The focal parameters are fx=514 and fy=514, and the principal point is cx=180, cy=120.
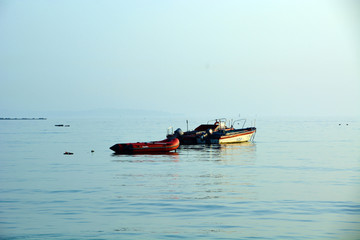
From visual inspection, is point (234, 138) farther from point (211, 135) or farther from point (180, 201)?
point (180, 201)

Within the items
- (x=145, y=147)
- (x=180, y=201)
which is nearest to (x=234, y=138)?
(x=145, y=147)

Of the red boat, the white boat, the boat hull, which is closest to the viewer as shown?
the red boat

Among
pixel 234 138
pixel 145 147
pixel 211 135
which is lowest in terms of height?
pixel 145 147

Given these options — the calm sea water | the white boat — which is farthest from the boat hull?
the calm sea water

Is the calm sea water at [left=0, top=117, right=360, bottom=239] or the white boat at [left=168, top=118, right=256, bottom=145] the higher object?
the white boat at [left=168, top=118, right=256, bottom=145]

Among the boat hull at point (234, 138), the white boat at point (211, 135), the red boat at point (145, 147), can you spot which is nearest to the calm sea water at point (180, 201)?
the red boat at point (145, 147)

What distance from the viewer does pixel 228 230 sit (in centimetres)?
2170

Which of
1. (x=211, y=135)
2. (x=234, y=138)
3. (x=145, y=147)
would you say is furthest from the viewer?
(x=234, y=138)

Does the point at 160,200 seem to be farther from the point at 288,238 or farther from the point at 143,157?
the point at 143,157

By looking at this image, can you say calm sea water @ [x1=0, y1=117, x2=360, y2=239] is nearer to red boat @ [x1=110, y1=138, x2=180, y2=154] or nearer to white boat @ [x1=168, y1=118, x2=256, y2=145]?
red boat @ [x1=110, y1=138, x2=180, y2=154]

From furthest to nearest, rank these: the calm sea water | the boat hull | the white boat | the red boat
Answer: the boat hull → the white boat → the red boat → the calm sea water

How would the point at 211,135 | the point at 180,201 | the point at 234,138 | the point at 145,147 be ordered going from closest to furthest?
the point at 180,201, the point at 145,147, the point at 211,135, the point at 234,138

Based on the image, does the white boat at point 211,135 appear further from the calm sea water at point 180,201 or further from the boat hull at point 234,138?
the calm sea water at point 180,201

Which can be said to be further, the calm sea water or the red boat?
the red boat
